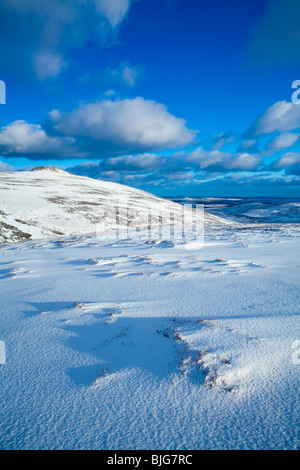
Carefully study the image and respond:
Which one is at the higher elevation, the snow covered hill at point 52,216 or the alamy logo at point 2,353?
the snow covered hill at point 52,216

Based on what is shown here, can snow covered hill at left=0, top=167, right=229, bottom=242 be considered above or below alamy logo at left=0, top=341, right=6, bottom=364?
above

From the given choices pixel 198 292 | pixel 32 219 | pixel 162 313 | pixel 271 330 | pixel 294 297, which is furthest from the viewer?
pixel 32 219

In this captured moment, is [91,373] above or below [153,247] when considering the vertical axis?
below

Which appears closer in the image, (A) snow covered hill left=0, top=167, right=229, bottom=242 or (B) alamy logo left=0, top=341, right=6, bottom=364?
(B) alamy logo left=0, top=341, right=6, bottom=364

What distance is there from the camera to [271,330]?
110 inches

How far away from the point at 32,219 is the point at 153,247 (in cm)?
1162

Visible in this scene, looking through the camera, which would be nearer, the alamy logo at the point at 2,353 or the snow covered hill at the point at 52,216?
the alamy logo at the point at 2,353

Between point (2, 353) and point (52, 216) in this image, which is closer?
point (2, 353)

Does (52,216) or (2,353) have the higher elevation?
(52,216)

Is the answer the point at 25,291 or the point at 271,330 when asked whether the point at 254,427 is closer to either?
the point at 271,330

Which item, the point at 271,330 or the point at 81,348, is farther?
the point at 271,330

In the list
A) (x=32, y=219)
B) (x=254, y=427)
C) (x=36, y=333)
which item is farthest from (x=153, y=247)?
(x=32, y=219)
